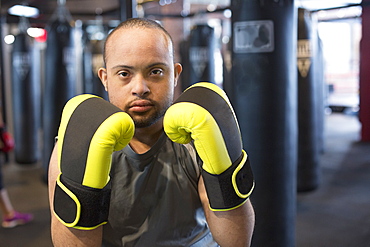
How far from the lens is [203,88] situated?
0.96 m

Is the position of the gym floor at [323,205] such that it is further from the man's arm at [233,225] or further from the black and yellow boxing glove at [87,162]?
the black and yellow boxing glove at [87,162]

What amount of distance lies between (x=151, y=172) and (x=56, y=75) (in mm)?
2921

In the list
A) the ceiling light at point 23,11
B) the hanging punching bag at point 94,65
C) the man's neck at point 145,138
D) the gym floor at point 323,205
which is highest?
the ceiling light at point 23,11

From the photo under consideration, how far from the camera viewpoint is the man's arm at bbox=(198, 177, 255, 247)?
954mm

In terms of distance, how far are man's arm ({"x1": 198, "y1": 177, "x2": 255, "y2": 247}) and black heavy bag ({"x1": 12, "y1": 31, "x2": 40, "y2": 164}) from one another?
4065 mm

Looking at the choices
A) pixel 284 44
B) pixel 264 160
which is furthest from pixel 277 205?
pixel 284 44

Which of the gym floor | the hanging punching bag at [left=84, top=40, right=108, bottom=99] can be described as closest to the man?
the gym floor

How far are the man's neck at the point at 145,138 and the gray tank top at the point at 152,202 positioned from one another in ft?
0.09

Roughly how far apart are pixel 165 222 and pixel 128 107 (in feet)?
1.01

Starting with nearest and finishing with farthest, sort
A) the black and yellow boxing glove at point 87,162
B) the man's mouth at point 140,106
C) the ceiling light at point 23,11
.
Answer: the black and yellow boxing glove at point 87,162, the man's mouth at point 140,106, the ceiling light at point 23,11

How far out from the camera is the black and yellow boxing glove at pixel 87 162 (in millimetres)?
865

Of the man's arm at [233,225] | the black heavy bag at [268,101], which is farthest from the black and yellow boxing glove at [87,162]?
the black heavy bag at [268,101]

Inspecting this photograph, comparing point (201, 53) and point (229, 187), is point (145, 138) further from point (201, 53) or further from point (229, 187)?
point (201, 53)

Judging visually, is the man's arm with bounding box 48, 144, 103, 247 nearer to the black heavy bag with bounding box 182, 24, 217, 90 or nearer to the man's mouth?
the man's mouth
